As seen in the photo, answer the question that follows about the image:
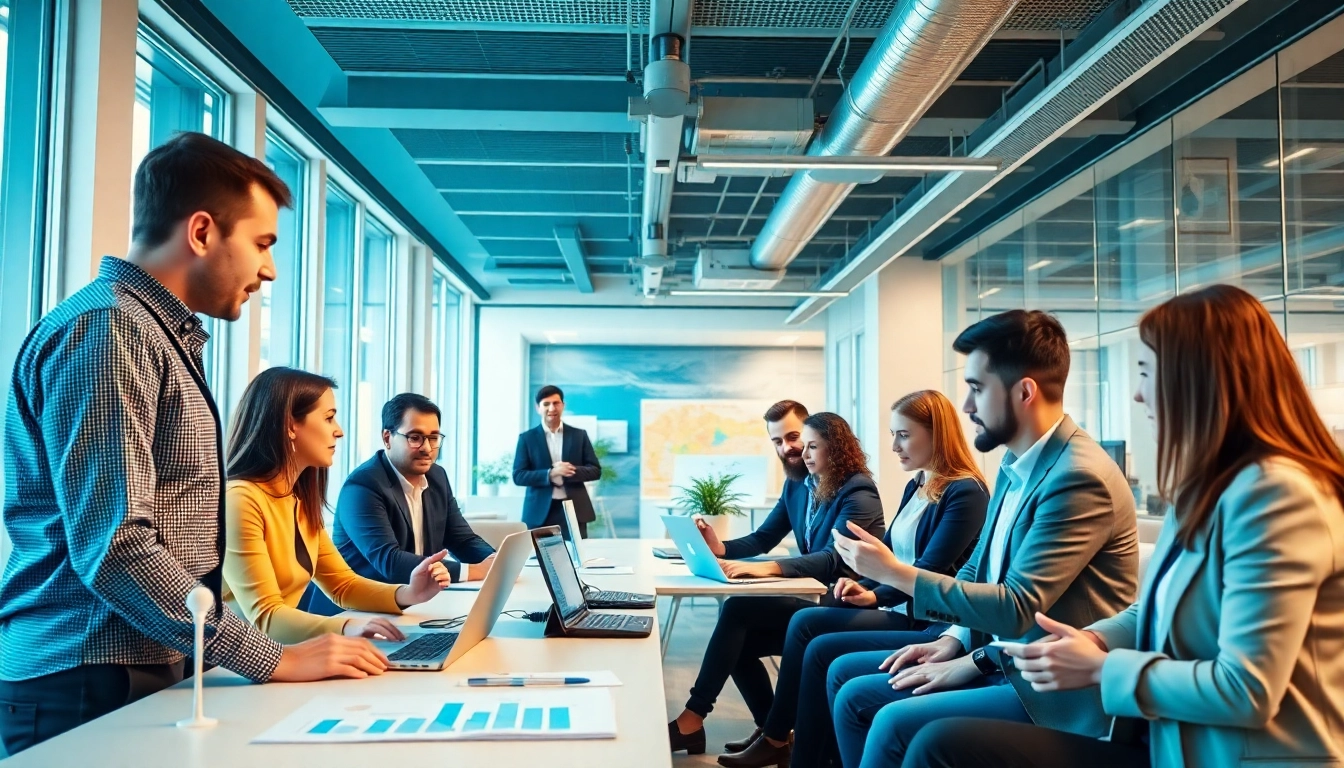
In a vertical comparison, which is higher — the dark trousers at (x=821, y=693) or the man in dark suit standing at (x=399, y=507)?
the man in dark suit standing at (x=399, y=507)

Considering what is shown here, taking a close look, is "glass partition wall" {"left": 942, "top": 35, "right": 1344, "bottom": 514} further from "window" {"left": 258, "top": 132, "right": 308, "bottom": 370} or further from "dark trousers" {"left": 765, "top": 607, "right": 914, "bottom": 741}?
"window" {"left": 258, "top": 132, "right": 308, "bottom": 370}

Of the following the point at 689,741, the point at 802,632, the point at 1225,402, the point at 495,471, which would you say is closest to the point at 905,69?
the point at 802,632

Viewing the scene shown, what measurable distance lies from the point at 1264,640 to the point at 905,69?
3007 mm

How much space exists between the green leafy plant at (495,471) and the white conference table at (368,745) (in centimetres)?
931

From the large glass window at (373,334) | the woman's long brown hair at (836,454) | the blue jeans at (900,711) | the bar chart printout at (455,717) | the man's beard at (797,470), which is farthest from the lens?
the large glass window at (373,334)

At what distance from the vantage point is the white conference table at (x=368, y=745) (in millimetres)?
1440

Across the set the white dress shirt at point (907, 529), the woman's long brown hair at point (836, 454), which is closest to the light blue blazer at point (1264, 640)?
the white dress shirt at point (907, 529)

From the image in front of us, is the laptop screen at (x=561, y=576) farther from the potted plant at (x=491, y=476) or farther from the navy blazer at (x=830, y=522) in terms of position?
the potted plant at (x=491, y=476)

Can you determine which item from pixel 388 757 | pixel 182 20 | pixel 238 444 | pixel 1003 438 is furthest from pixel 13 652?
pixel 182 20

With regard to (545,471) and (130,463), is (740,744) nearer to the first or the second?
(130,463)

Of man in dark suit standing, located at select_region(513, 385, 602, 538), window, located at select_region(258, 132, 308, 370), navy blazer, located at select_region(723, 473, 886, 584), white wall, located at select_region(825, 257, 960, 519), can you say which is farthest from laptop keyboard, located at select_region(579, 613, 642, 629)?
white wall, located at select_region(825, 257, 960, 519)

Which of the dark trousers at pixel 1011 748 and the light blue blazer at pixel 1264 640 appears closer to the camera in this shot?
the light blue blazer at pixel 1264 640

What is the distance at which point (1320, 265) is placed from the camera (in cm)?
416

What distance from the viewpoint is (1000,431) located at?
2428 mm
